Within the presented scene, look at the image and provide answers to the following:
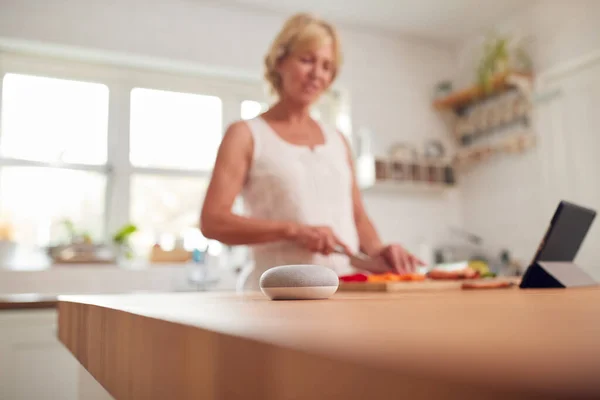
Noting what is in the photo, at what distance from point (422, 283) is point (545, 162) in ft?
9.50

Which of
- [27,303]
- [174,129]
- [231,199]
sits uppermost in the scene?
[174,129]

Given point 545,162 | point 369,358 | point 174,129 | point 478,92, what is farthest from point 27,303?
point 478,92

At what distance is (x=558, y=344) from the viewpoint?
15cm

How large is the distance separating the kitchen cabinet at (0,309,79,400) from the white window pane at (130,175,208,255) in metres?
1.28

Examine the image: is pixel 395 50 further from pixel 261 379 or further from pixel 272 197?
pixel 261 379

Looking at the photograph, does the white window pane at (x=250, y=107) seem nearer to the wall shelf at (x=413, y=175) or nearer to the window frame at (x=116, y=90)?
the window frame at (x=116, y=90)

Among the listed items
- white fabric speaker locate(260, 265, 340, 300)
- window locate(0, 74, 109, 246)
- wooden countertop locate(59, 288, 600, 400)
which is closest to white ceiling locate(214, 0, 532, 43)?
window locate(0, 74, 109, 246)

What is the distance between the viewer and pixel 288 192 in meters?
1.25

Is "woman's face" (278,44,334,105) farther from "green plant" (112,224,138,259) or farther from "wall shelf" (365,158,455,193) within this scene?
"wall shelf" (365,158,455,193)

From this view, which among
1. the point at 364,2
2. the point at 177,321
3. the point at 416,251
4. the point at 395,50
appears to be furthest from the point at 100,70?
the point at 177,321

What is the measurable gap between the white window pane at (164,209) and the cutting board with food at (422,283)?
2.46 metres

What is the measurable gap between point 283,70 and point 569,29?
255 centimetres

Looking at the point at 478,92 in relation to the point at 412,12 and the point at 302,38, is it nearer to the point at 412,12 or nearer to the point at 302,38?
the point at 412,12

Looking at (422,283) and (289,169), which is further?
(289,169)
